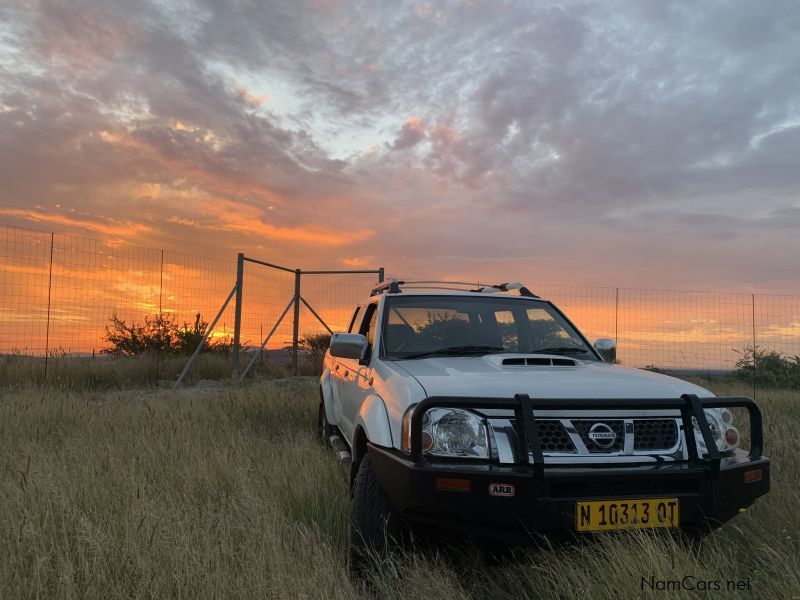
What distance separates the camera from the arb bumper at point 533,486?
2.78 m

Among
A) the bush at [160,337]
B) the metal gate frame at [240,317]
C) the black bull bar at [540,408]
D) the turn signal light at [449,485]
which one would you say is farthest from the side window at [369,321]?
the bush at [160,337]

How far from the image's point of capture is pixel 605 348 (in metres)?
4.55

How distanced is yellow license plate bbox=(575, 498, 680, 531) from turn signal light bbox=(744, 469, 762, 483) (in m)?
0.50

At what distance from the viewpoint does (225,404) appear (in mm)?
8578

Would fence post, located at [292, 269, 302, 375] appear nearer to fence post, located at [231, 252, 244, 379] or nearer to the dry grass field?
fence post, located at [231, 252, 244, 379]

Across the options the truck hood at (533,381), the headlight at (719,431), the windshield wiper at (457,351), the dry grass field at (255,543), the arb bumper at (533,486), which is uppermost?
the windshield wiper at (457,351)

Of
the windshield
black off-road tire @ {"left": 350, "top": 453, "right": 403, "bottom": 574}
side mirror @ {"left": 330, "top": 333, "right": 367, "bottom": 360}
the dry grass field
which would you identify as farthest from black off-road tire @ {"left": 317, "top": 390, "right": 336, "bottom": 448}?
black off-road tire @ {"left": 350, "top": 453, "right": 403, "bottom": 574}

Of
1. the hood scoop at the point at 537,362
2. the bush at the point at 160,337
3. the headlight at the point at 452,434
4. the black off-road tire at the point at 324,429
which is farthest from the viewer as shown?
the bush at the point at 160,337

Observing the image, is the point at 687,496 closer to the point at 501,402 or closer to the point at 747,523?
the point at 501,402

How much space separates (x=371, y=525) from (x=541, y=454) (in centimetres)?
100

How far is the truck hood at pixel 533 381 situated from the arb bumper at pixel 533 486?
16cm

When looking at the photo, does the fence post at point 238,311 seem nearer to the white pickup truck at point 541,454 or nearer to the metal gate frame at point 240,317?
the metal gate frame at point 240,317

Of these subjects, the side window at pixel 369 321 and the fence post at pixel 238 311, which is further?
the fence post at pixel 238 311

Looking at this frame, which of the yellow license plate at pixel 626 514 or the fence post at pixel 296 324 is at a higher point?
the fence post at pixel 296 324
